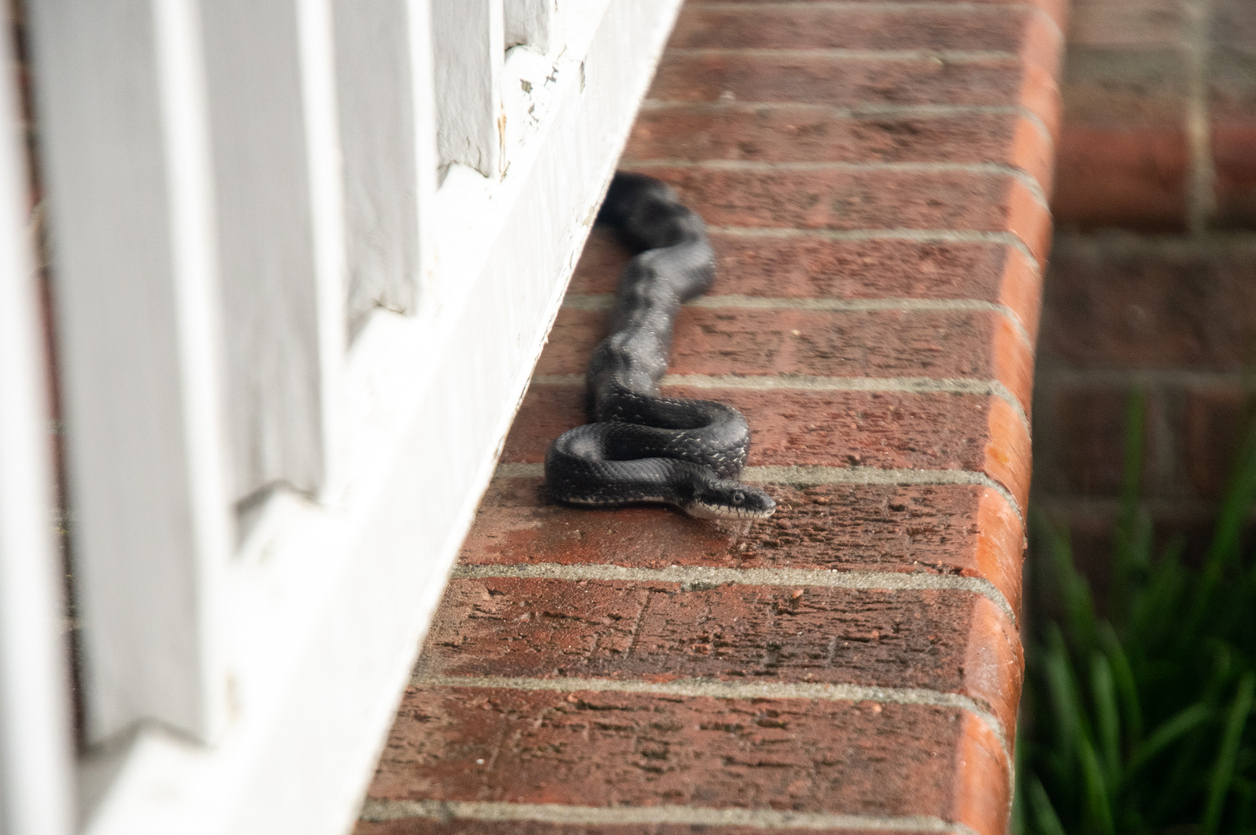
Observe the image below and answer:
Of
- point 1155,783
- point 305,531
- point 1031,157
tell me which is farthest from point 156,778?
→ point 1155,783

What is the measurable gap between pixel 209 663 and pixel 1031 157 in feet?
5.68

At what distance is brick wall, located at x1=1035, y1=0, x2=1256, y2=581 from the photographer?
2469mm

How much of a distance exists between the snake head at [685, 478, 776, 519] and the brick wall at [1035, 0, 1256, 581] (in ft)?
5.20

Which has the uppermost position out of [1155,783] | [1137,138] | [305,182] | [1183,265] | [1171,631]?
[305,182]

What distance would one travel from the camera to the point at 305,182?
0.62 metres

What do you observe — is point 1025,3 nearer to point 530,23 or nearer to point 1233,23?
point 1233,23

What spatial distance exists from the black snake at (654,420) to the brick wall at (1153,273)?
3.78 feet

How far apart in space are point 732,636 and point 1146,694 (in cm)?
174

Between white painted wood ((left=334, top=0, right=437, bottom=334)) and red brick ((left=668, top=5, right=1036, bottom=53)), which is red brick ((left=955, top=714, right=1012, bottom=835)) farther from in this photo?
red brick ((left=668, top=5, right=1036, bottom=53))

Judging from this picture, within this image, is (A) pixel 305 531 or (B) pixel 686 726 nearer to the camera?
(A) pixel 305 531

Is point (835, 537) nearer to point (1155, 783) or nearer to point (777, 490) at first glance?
point (777, 490)

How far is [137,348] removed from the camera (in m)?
0.49

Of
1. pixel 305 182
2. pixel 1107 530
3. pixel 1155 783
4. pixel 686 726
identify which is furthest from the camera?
pixel 1107 530

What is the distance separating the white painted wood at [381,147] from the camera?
771 millimetres
